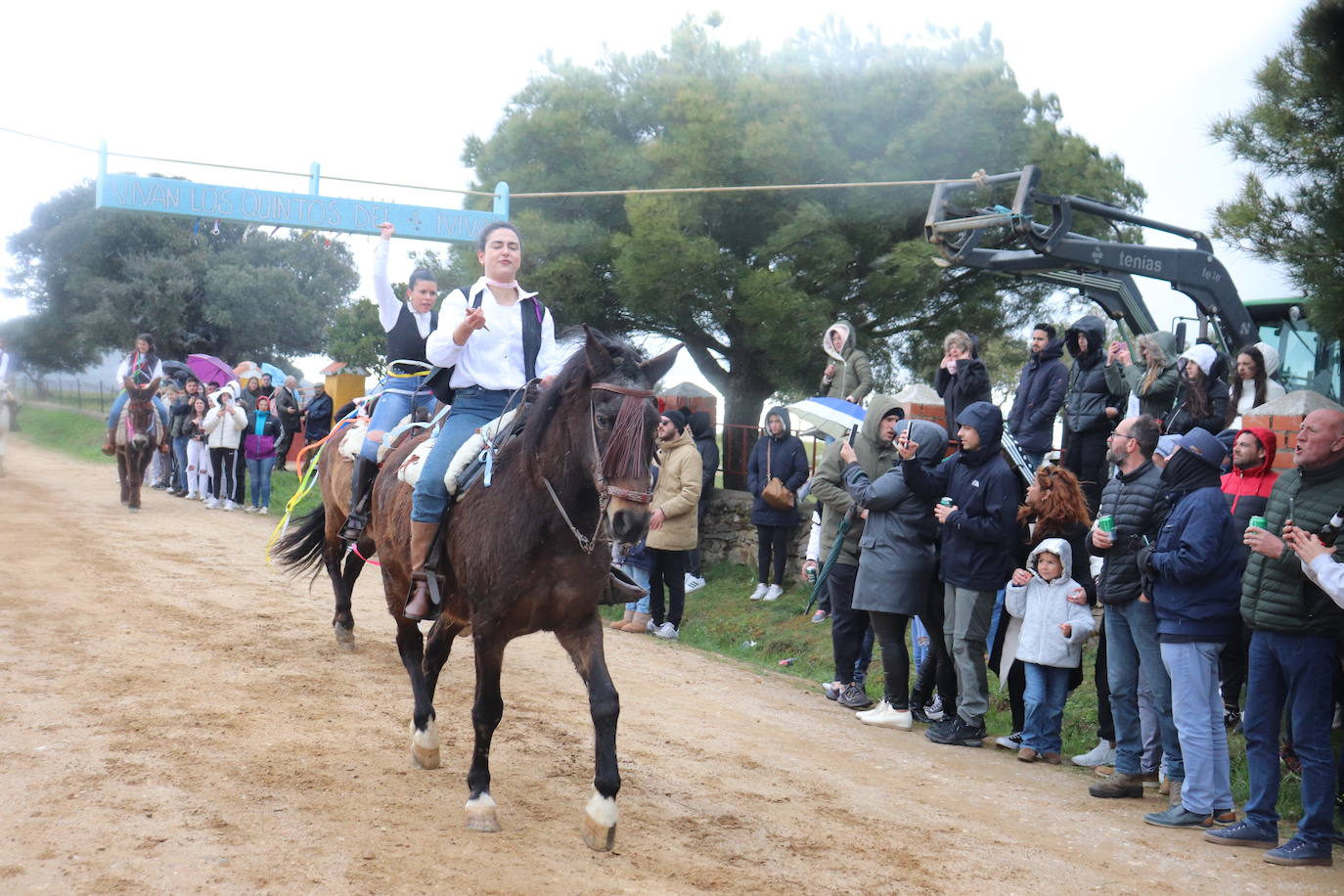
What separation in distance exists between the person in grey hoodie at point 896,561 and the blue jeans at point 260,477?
1316 centimetres

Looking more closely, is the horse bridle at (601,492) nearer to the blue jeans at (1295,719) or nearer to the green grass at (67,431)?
the blue jeans at (1295,719)

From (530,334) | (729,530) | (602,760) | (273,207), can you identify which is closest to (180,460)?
(273,207)

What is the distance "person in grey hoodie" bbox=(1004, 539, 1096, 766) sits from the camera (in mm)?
7586

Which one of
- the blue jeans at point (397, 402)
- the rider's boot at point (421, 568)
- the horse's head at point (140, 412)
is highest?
the blue jeans at point (397, 402)

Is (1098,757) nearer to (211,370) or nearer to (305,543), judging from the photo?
(305,543)

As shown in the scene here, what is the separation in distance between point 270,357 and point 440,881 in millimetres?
42362

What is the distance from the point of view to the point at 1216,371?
9531 millimetres

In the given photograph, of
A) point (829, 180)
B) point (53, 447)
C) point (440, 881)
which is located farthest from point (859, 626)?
point (53, 447)

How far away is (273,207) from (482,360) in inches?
352

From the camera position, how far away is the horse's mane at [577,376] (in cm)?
515

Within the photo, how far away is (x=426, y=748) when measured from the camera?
622 centimetres

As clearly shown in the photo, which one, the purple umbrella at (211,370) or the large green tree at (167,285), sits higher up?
the large green tree at (167,285)

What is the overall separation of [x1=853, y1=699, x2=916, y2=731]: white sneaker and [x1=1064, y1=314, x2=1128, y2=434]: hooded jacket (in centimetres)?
338

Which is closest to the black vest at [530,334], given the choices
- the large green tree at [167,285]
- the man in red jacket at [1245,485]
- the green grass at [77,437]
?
the man in red jacket at [1245,485]
